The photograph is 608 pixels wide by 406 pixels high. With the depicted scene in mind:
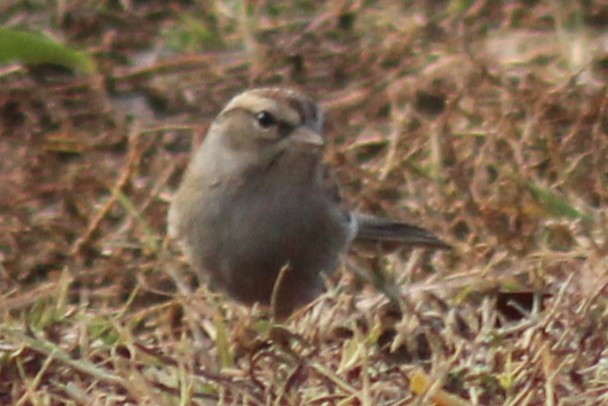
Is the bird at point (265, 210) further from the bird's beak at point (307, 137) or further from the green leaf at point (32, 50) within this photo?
the green leaf at point (32, 50)

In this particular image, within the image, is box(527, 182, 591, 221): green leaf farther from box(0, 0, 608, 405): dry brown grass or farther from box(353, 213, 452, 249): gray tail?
box(353, 213, 452, 249): gray tail

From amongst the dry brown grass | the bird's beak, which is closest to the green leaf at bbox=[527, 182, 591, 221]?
the dry brown grass

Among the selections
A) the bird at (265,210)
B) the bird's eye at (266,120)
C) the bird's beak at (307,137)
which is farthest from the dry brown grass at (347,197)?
the bird's eye at (266,120)

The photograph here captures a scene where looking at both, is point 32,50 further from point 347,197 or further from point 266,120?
point 266,120

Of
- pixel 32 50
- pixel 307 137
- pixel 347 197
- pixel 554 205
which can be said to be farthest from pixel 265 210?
pixel 32 50

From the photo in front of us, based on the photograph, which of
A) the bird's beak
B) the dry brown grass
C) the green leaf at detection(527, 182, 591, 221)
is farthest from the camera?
the green leaf at detection(527, 182, 591, 221)

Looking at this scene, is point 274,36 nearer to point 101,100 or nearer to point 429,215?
point 101,100
